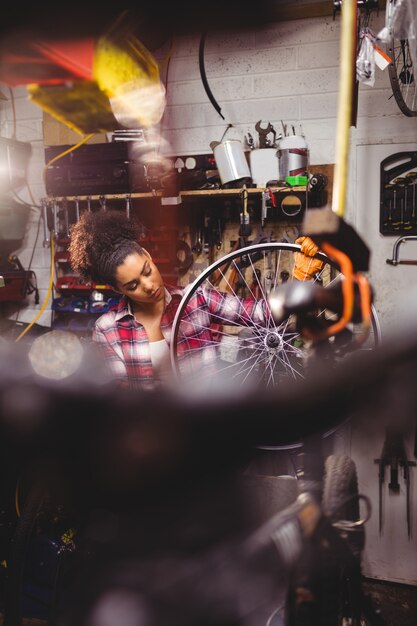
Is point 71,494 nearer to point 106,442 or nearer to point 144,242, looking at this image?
point 106,442

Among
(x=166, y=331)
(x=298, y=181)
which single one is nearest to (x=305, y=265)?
(x=166, y=331)

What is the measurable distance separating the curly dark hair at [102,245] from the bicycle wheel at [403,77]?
1441 millimetres

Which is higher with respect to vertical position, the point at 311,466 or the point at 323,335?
the point at 323,335

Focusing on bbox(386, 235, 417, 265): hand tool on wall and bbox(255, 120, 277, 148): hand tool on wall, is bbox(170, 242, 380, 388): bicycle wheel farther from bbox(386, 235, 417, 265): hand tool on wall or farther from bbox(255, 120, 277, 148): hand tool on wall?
bbox(255, 120, 277, 148): hand tool on wall

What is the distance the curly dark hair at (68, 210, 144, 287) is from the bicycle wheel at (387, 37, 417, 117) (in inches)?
56.7

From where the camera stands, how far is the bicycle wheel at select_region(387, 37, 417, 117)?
2143 mm

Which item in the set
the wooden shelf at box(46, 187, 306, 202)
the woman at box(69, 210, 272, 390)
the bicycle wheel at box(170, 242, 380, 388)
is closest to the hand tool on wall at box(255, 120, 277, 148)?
the wooden shelf at box(46, 187, 306, 202)

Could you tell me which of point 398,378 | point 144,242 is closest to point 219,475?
point 398,378

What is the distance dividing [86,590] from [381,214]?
2623 mm

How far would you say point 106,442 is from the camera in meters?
0.55

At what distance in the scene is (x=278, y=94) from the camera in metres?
2.85

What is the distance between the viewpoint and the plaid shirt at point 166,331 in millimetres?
1842

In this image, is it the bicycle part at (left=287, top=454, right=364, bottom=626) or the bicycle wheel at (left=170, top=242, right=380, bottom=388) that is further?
the bicycle wheel at (left=170, top=242, right=380, bottom=388)

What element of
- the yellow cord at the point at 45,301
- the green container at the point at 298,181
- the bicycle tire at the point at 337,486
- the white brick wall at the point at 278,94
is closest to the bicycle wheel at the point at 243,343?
the bicycle tire at the point at 337,486
